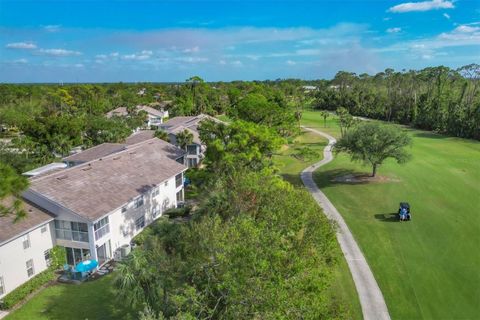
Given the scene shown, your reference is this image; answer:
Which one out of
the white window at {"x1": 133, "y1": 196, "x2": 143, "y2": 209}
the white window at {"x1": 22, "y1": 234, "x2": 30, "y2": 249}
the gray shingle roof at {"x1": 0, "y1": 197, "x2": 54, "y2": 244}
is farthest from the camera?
the white window at {"x1": 133, "y1": 196, "x2": 143, "y2": 209}

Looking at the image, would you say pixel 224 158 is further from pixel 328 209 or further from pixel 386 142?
pixel 386 142

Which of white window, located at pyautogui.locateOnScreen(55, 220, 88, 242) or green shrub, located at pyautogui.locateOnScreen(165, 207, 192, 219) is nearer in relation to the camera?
white window, located at pyautogui.locateOnScreen(55, 220, 88, 242)

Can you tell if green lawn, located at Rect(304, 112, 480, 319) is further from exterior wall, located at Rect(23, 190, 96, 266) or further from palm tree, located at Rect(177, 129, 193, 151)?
exterior wall, located at Rect(23, 190, 96, 266)

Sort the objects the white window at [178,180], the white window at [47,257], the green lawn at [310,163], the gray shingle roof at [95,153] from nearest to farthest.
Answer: the green lawn at [310,163] → the white window at [47,257] → the white window at [178,180] → the gray shingle roof at [95,153]

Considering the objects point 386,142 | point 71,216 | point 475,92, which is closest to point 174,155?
point 71,216

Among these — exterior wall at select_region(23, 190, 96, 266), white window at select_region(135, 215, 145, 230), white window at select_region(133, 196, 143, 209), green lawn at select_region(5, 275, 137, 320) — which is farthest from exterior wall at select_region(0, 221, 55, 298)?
white window at select_region(135, 215, 145, 230)

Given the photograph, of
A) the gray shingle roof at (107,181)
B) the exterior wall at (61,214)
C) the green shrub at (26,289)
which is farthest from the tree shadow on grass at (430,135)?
the green shrub at (26,289)

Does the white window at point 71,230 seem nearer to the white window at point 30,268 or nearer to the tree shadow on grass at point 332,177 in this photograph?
the white window at point 30,268
